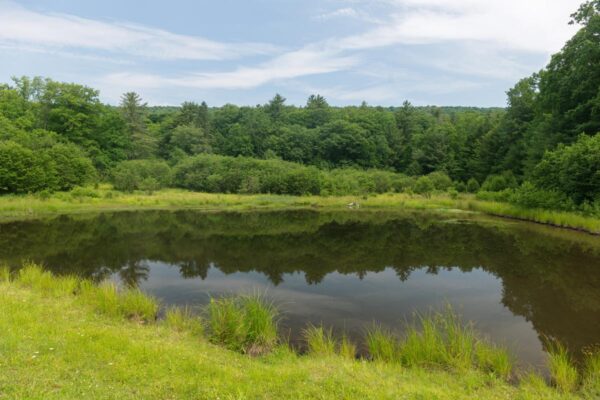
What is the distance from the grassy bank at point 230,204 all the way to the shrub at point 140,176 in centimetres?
176

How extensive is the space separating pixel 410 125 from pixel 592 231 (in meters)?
63.5

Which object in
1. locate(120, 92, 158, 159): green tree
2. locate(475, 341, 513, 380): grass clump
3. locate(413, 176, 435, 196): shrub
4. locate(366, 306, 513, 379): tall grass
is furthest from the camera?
locate(120, 92, 158, 159): green tree

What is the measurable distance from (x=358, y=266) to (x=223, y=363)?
10.4 metres

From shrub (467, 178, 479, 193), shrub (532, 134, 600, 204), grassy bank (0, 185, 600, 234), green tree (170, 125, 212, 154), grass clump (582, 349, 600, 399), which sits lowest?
grassy bank (0, 185, 600, 234)

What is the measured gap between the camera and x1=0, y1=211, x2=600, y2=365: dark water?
1034 centimetres

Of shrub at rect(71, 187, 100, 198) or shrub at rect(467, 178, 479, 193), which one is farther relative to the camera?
shrub at rect(467, 178, 479, 193)

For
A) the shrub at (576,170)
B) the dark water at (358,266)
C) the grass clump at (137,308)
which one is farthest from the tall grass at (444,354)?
the shrub at (576,170)

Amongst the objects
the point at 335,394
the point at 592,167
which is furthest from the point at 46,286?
the point at 592,167

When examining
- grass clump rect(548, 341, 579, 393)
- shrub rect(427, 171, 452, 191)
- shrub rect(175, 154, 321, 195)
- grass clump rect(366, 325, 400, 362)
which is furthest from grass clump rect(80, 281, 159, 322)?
shrub rect(427, 171, 452, 191)

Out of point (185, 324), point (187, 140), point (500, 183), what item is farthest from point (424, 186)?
point (187, 140)

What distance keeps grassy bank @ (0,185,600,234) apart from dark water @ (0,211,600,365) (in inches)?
60.1

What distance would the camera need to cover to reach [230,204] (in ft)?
126

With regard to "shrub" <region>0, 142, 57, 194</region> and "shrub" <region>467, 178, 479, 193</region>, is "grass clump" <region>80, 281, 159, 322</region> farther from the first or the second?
"shrub" <region>467, 178, 479, 193</region>

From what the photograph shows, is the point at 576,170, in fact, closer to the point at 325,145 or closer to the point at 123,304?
the point at 123,304
